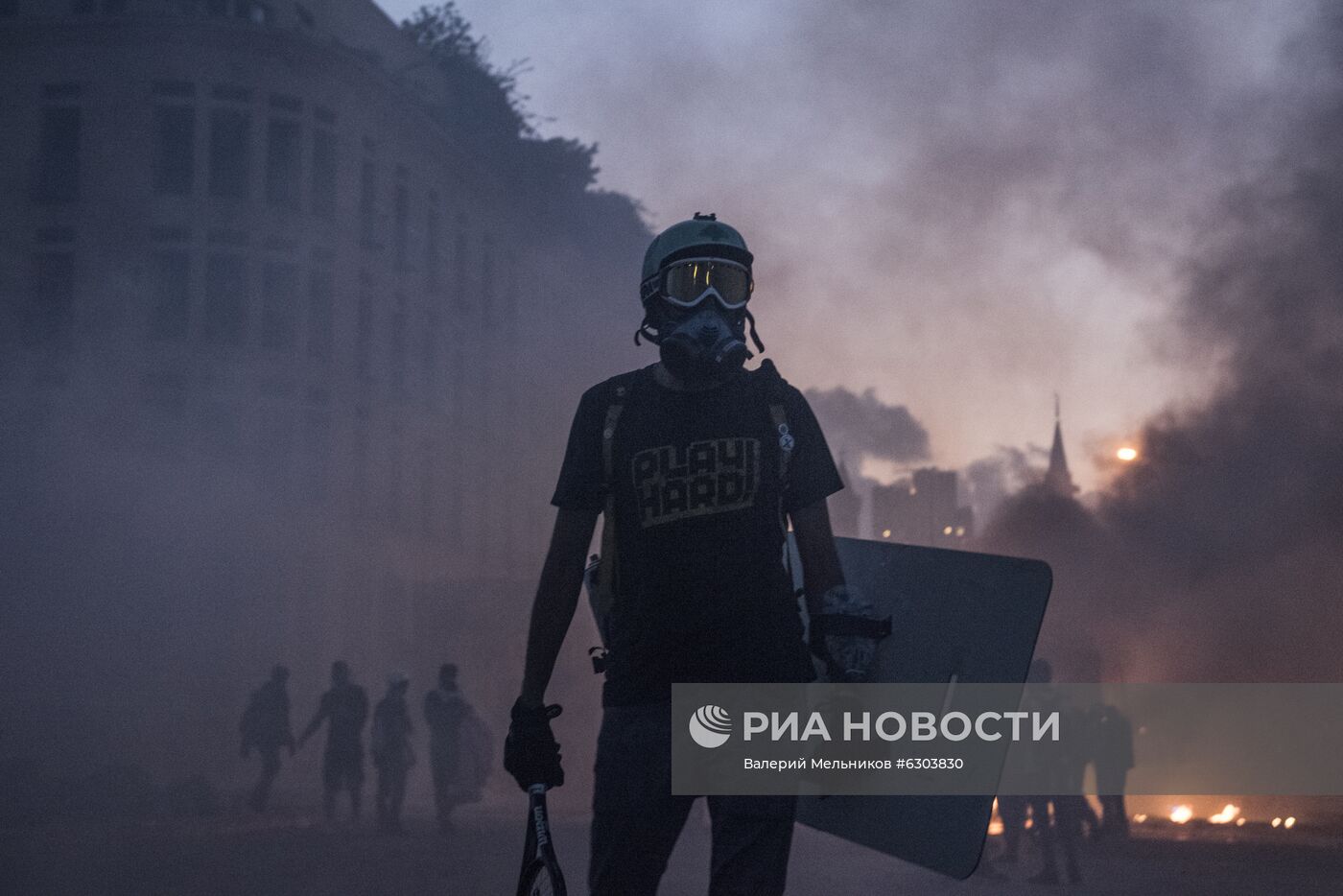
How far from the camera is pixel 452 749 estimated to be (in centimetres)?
1587

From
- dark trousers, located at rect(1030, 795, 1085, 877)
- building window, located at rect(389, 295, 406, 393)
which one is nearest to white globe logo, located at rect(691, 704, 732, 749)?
dark trousers, located at rect(1030, 795, 1085, 877)

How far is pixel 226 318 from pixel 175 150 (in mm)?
3779

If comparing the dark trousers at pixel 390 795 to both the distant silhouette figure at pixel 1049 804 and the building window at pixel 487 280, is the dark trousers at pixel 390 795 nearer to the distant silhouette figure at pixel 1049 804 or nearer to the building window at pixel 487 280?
the distant silhouette figure at pixel 1049 804

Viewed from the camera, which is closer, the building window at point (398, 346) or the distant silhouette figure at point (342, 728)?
the distant silhouette figure at point (342, 728)

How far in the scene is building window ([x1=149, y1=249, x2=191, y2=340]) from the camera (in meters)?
30.7

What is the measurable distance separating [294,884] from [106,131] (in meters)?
24.7

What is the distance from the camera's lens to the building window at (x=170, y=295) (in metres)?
30.7

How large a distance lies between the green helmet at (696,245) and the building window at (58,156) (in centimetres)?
3078

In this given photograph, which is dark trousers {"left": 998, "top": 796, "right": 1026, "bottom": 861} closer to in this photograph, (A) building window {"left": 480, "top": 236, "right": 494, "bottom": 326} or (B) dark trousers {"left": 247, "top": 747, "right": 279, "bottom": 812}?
(B) dark trousers {"left": 247, "top": 747, "right": 279, "bottom": 812}

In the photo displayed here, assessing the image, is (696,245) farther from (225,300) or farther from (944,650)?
(225,300)

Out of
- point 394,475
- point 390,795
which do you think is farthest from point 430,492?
point 390,795


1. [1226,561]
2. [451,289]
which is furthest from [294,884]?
[1226,561]

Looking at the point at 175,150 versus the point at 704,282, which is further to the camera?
the point at 175,150

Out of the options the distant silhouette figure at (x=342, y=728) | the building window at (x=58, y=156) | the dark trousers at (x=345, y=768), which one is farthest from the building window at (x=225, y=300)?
the dark trousers at (x=345, y=768)
